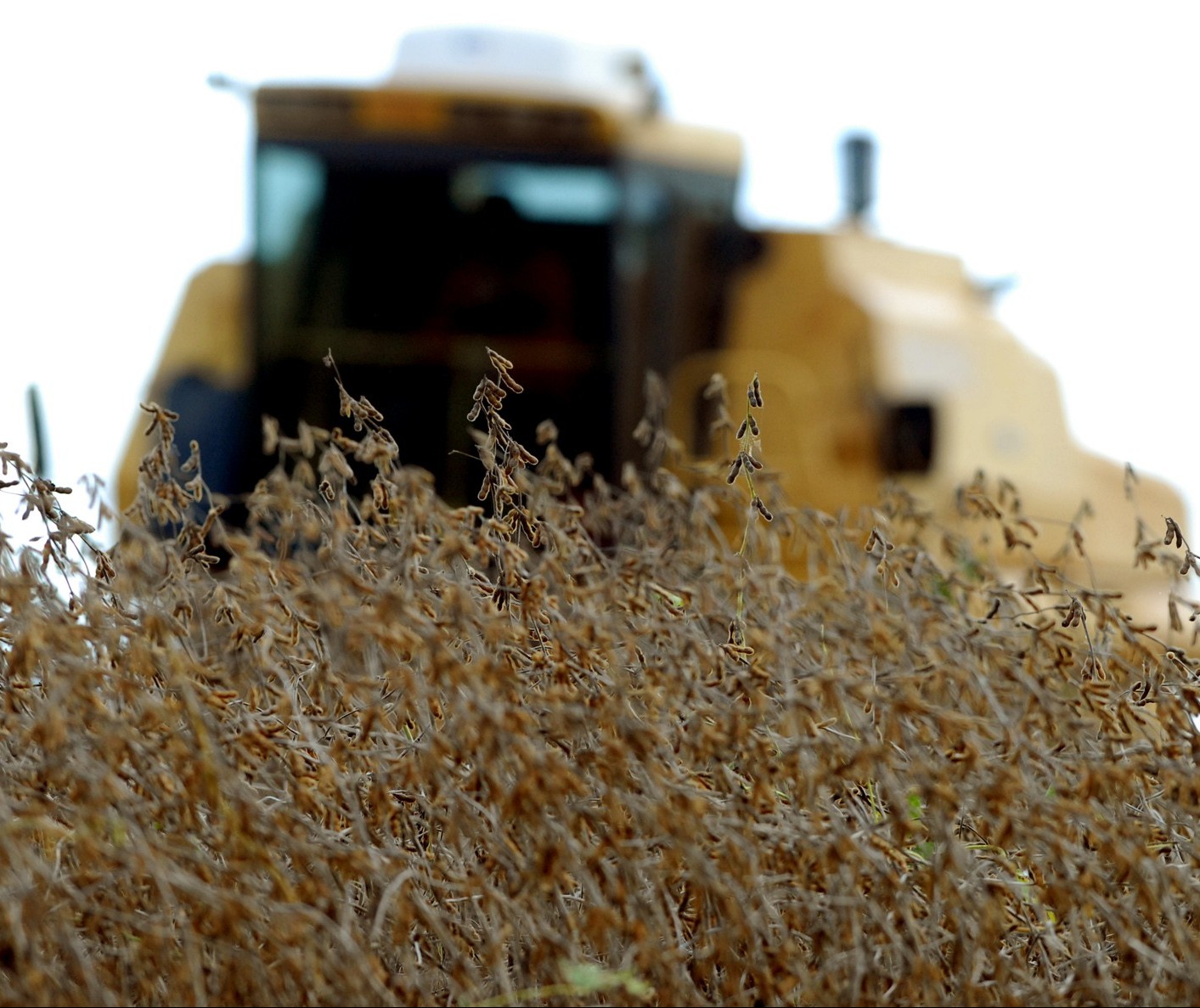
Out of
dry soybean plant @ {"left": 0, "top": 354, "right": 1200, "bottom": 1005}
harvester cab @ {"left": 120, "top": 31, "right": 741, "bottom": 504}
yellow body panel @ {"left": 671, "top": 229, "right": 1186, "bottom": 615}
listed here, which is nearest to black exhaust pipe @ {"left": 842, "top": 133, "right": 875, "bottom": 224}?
yellow body panel @ {"left": 671, "top": 229, "right": 1186, "bottom": 615}

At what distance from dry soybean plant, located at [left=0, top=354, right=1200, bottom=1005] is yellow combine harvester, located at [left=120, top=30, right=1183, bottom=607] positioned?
423 cm

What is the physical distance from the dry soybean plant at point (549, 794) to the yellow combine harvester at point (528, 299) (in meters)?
4.23

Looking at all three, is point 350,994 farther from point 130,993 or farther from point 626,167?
point 626,167

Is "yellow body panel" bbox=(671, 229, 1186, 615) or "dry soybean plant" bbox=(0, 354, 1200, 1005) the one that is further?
"yellow body panel" bbox=(671, 229, 1186, 615)

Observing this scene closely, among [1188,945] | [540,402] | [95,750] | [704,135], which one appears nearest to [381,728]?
[95,750]

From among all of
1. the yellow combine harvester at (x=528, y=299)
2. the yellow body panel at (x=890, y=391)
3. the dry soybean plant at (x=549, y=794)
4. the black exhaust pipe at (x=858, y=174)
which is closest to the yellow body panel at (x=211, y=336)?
the yellow combine harvester at (x=528, y=299)

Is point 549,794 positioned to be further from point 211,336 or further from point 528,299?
point 211,336

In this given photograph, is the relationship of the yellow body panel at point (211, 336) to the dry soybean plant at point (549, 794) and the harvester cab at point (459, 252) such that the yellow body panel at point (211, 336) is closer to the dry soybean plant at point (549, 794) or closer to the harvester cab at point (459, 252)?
the harvester cab at point (459, 252)

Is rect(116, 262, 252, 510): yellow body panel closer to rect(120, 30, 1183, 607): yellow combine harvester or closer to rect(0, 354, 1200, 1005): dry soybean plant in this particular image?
rect(120, 30, 1183, 607): yellow combine harvester

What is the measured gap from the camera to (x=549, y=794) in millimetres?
1851

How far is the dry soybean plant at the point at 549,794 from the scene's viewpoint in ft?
6.05

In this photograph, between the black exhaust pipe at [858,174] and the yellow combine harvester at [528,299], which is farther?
the black exhaust pipe at [858,174]

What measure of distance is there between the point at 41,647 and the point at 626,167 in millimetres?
5352

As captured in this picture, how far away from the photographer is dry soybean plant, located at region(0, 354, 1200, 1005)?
1845mm
